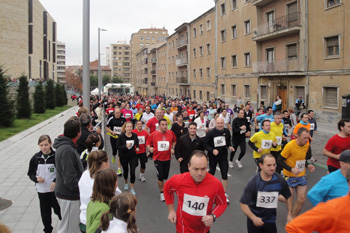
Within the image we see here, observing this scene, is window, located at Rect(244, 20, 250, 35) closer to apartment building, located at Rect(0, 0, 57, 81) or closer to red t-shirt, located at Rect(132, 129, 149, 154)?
red t-shirt, located at Rect(132, 129, 149, 154)

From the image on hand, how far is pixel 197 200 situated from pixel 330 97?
67.3 feet

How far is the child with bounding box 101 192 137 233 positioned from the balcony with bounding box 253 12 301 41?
A: 23748mm

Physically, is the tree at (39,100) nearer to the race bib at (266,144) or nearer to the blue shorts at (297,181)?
the race bib at (266,144)

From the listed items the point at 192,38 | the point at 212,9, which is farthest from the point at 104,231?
the point at 192,38

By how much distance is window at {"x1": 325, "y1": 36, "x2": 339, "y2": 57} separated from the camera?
2047 centimetres

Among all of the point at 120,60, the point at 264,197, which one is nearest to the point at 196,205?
the point at 264,197

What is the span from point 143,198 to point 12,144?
10511 mm

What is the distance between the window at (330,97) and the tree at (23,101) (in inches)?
917

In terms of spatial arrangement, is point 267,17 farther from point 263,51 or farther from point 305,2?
point 305,2

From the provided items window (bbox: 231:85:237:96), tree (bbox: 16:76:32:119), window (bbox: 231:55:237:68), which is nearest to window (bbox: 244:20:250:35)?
window (bbox: 231:55:237:68)

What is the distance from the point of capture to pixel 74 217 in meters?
4.16

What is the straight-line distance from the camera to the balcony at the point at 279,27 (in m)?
23.5

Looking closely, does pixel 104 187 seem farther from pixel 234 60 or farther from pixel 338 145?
pixel 234 60

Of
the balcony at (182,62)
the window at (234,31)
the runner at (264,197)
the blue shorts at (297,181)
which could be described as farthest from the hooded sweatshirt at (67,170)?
the balcony at (182,62)
